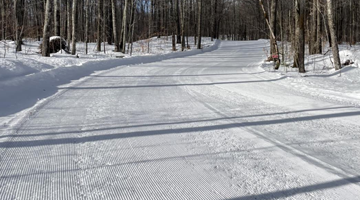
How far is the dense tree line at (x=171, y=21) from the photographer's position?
14.8 metres

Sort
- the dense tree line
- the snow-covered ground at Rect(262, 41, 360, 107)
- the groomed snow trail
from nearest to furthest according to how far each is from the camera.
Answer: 1. the groomed snow trail
2. the snow-covered ground at Rect(262, 41, 360, 107)
3. the dense tree line

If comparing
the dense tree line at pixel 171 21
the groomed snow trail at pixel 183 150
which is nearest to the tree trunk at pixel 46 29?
the dense tree line at pixel 171 21

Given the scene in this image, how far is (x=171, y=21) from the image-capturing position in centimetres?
4675

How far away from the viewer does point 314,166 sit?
3375 millimetres

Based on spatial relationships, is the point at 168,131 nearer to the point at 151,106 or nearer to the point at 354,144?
the point at 151,106

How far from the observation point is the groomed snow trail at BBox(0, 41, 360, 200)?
2.86 meters

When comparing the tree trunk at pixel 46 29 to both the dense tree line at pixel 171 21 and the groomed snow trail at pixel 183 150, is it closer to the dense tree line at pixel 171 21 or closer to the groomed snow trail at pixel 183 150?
the dense tree line at pixel 171 21

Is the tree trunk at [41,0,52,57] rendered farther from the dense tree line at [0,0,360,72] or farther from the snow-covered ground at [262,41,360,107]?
the snow-covered ground at [262,41,360,107]

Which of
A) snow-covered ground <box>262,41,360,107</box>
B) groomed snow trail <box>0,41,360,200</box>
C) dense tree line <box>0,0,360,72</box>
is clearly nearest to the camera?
groomed snow trail <box>0,41,360,200</box>

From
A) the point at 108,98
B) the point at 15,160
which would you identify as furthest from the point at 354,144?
the point at 108,98

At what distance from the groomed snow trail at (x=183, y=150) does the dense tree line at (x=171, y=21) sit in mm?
7928

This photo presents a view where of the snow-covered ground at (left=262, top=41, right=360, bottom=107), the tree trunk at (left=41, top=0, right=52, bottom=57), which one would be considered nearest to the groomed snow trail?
the snow-covered ground at (left=262, top=41, right=360, bottom=107)

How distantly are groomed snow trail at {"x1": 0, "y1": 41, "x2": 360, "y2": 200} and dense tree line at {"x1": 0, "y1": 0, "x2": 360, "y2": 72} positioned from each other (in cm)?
793

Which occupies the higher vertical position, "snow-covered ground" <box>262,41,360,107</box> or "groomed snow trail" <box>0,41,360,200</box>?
"snow-covered ground" <box>262,41,360,107</box>
